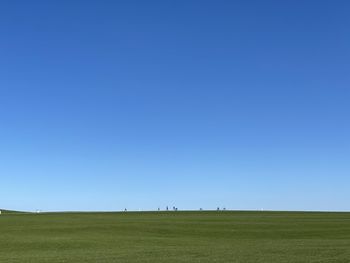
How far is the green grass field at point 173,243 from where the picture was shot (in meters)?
36.6

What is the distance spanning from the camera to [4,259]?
125 ft

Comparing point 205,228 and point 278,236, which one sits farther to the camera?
point 205,228

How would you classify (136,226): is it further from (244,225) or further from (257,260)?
(257,260)

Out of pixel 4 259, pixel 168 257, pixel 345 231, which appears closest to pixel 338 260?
pixel 168 257

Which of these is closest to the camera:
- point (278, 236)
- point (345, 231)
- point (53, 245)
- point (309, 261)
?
point (309, 261)

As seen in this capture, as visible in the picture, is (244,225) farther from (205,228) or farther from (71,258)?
(71,258)

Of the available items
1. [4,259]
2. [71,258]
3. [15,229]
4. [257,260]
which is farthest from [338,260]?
[15,229]

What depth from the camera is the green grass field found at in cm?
3656

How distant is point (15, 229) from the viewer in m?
68.7

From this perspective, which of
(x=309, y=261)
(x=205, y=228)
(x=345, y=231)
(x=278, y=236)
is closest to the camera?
(x=309, y=261)

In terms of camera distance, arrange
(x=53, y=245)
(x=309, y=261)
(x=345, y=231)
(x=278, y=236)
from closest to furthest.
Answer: (x=309, y=261) < (x=53, y=245) < (x=278, y=236) < (x=345, y=231)

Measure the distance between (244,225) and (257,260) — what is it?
41.2 m

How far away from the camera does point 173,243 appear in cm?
5056

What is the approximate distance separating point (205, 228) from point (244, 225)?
7.01 meters
